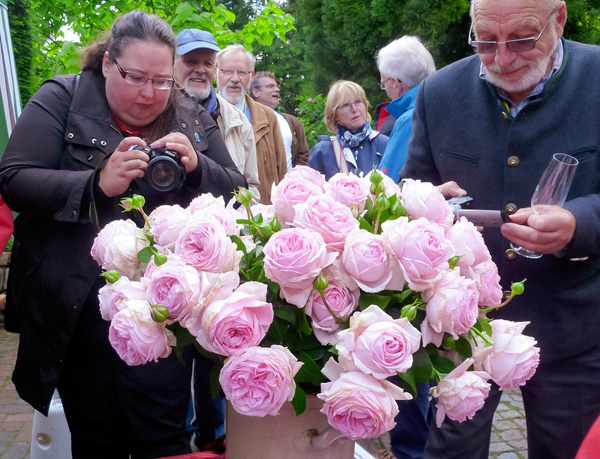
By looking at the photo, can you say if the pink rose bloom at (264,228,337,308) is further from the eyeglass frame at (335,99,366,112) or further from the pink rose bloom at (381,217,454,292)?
the eyeglass frame at (335,99,366,112)

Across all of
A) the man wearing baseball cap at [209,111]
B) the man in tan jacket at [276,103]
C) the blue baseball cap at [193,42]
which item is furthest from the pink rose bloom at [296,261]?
the man in tan jacket at [276,103]

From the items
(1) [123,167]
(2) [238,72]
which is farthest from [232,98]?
(1) [123,167]

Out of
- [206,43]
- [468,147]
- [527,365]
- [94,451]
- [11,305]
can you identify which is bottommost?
[94,451]

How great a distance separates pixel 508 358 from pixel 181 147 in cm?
125

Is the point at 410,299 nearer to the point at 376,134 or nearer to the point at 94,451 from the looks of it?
the point at 94,451

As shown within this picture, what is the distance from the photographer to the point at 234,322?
3.74 feet

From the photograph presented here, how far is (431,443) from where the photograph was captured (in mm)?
2469

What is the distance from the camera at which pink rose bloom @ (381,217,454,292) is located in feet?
3.79

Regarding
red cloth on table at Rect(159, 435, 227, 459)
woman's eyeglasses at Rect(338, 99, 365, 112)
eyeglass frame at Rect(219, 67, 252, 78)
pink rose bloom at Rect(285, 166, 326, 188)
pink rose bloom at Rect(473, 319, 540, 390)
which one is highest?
pink rose bloom at Rect(285, 166, 326, 188)

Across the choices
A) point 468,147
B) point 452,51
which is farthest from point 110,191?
point 452,51

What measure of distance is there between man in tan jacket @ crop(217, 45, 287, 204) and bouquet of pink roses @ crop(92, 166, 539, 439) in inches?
106

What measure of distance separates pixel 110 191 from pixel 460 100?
3.84ft

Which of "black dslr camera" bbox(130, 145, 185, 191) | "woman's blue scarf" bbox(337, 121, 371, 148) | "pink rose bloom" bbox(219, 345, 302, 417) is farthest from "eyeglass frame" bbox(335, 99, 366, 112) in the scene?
"pink rose bloom" bbox(219, 345, 302, 417)

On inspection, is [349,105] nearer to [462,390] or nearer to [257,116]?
[257,116]
